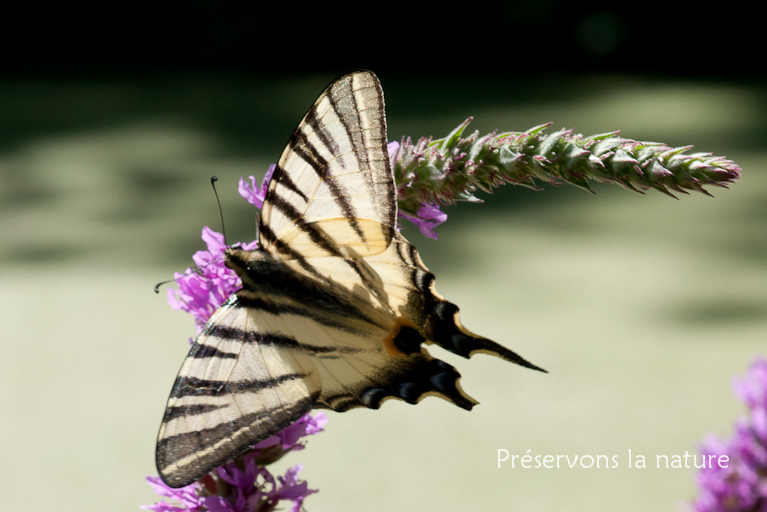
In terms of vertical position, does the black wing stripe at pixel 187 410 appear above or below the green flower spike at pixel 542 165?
below

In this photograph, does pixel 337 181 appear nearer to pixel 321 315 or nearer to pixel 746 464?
pixel 321 315

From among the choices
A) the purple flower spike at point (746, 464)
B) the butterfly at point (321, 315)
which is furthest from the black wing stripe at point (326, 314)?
the purple flower spike at point (746, 464)

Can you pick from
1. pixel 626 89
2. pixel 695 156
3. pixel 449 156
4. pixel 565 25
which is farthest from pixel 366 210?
pixel 565 25

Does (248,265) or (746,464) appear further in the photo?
(248,265)

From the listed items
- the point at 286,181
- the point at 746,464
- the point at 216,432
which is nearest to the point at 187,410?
the point at 216,432

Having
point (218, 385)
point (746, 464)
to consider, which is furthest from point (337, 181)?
point (746, 464)

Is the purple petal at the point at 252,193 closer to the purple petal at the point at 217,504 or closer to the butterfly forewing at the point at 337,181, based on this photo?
the butterfly forewing at the point at 337,181

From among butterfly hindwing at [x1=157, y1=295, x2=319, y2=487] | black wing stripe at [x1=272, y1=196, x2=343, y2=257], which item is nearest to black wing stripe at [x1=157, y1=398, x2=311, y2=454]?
butterfly hindwing at [x1=157, y1=295, x2=319, y2=487]

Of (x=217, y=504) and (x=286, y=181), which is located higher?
(x=286, y=181)

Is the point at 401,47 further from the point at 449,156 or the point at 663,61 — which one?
the point at 449,156
